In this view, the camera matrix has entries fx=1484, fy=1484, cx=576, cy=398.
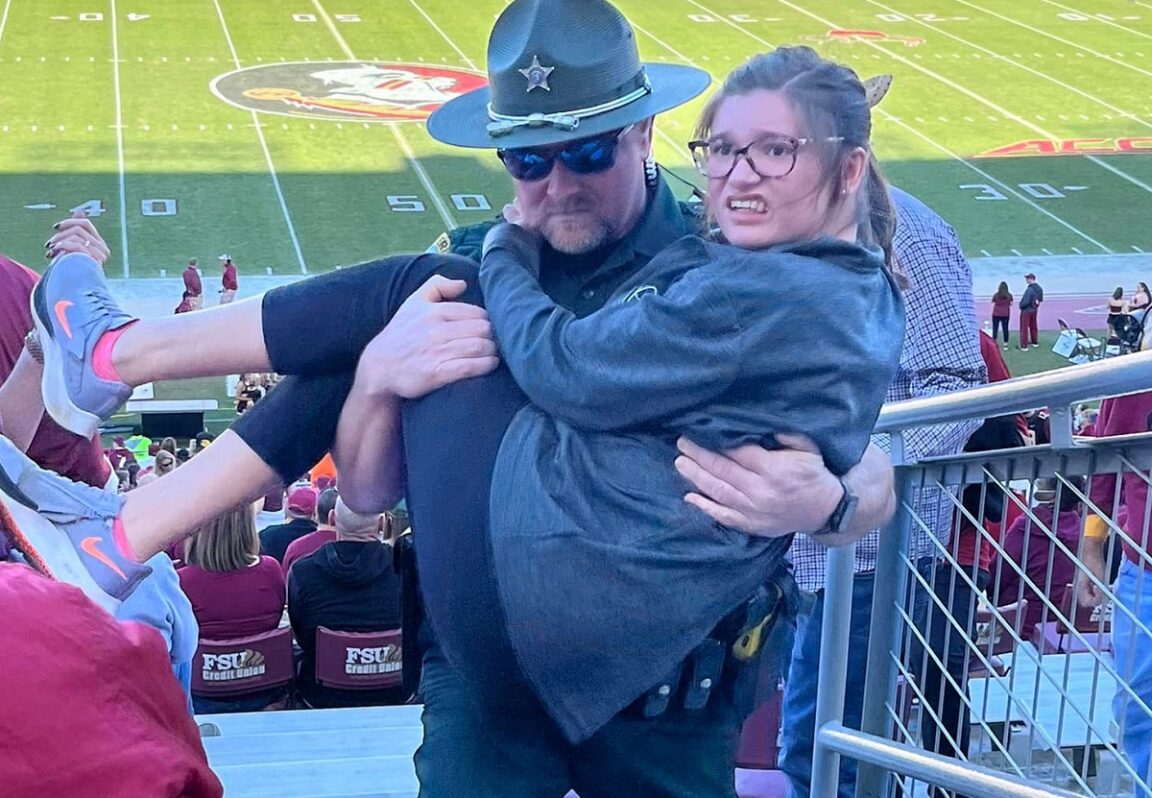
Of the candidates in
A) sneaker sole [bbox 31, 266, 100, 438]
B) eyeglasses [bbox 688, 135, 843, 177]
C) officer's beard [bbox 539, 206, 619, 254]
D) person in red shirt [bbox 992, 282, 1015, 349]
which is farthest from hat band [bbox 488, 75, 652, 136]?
person in red shirt [bbox 992, 282, 1015, 349]

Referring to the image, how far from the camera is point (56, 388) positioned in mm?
2271

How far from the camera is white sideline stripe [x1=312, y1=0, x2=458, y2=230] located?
19250 mm

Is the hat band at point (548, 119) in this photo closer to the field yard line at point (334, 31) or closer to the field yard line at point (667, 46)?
the field yard line at point (667, 46)

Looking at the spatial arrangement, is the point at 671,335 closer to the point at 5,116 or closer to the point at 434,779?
the point at 434,779

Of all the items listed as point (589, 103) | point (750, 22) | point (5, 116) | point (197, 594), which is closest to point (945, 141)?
point (750, 22)

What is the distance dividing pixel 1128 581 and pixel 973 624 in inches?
11.8

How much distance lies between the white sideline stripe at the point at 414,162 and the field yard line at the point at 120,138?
381 cm

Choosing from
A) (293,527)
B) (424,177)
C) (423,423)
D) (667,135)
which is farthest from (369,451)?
(667,135)

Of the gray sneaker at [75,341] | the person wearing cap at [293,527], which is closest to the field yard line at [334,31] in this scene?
the person wearing cap at [293,527]

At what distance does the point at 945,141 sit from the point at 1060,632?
2072cm

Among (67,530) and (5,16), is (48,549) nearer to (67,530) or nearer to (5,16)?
(67,530)

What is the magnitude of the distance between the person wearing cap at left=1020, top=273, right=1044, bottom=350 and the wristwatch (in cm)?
1415

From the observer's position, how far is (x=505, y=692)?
6.35 ft

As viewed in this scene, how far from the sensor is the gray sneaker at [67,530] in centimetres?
210
